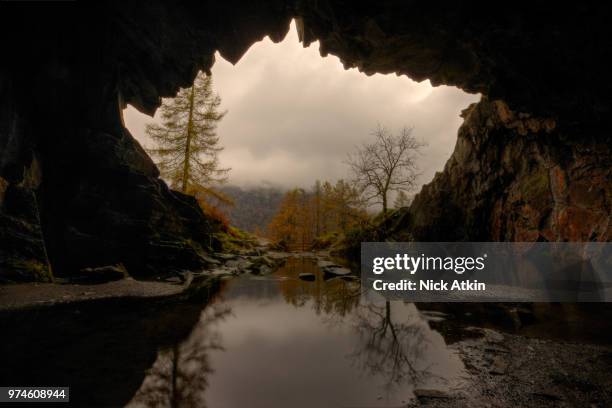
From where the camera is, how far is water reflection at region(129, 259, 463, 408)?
167 inches

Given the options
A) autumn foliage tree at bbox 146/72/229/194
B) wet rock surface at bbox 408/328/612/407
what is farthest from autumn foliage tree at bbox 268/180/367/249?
wet rock surface at bbox 408/328/612/407

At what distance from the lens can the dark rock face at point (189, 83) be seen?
10430 millimetres

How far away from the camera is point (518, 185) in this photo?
1592 cm

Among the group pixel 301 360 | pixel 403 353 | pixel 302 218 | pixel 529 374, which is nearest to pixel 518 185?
pixel 529 374

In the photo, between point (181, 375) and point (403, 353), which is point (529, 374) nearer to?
point (403, 353)

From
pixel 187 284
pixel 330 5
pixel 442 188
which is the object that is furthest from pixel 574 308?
pixel 187 284

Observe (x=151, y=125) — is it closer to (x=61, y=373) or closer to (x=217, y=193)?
(x=217, y=193)

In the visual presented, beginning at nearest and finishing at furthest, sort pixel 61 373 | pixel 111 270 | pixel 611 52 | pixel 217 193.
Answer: pixel 61 373
pixel 611 52
pixel 111 270
pixel 217 193

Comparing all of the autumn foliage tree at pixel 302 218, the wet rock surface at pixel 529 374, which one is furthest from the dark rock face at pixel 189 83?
the autumn foliage tree at pixel 302 218

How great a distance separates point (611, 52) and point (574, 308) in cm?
825

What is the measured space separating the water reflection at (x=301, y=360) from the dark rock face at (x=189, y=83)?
902cm

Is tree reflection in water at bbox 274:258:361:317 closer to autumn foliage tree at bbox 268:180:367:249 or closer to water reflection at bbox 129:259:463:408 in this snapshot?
water reflection at bbox 129:259:463:408

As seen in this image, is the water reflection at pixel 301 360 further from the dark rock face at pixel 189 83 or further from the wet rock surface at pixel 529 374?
the dark rock face at pixel 189 83

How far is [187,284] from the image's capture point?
44.9 ft
